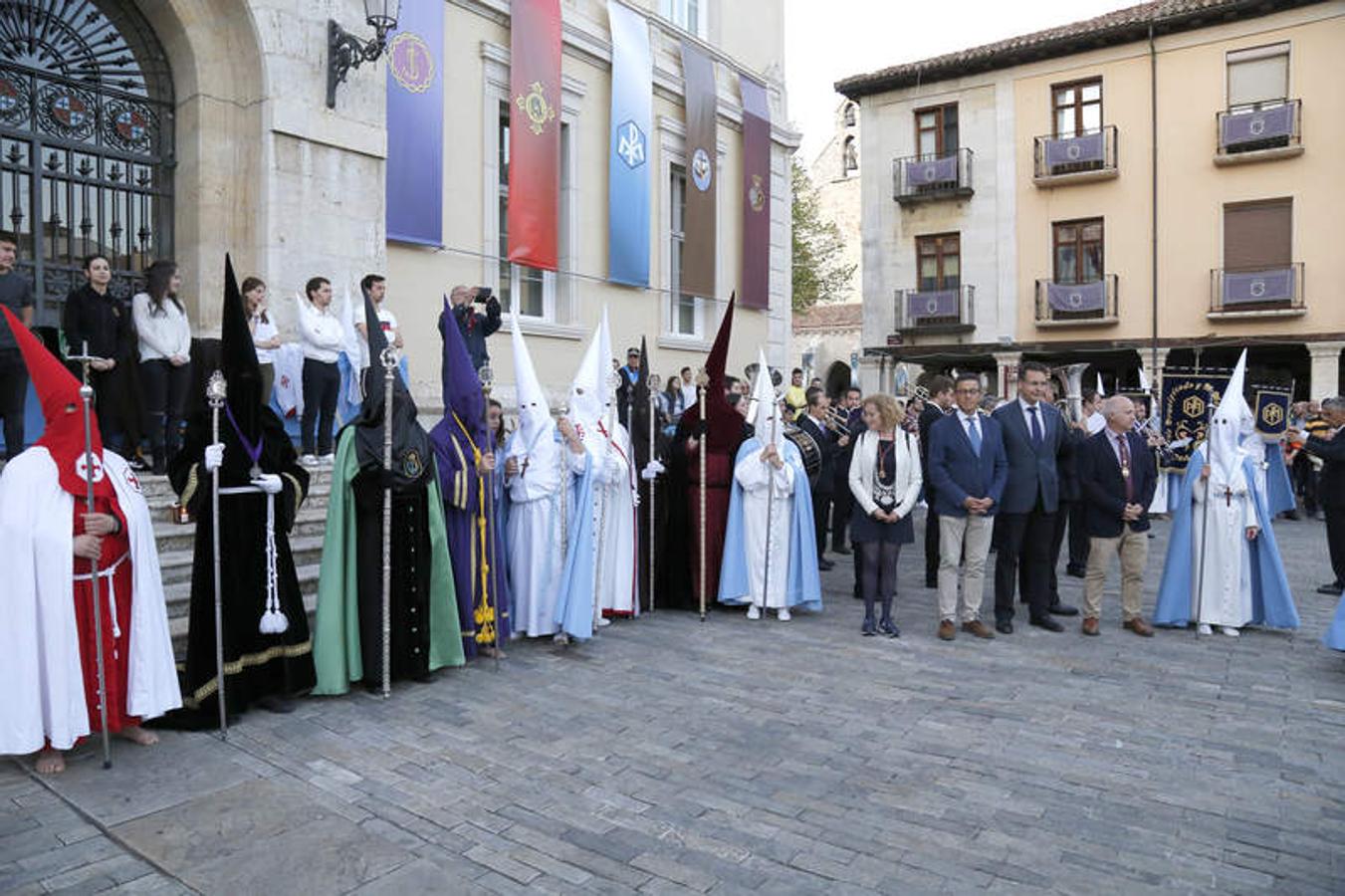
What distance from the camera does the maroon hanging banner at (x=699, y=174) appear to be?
1504 centimetres

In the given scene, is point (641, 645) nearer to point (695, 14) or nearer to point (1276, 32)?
point (695, 14)

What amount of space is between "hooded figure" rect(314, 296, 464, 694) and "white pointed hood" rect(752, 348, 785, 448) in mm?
3141

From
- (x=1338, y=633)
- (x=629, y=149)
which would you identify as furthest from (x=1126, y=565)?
(x=629, y=149)

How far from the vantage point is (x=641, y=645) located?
6.75 m

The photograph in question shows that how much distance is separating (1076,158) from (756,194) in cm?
1231

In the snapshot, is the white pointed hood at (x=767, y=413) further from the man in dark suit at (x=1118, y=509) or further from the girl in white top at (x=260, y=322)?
the girl in white top at (x=260, y=322)

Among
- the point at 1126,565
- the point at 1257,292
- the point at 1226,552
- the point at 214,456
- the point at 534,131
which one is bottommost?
the point at 1126,565

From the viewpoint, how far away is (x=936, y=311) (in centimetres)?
2650

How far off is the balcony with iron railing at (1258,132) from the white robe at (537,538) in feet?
75.0

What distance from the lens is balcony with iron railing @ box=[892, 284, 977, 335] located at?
26.3m

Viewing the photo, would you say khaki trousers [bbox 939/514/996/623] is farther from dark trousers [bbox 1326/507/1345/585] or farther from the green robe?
dark trousers [bbox 1326/507/1345/585]

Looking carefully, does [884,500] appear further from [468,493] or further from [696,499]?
[468,493]

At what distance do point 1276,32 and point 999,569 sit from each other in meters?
22.2

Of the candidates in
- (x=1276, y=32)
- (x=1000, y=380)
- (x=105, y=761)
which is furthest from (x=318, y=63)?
(x=1276, y=32)
